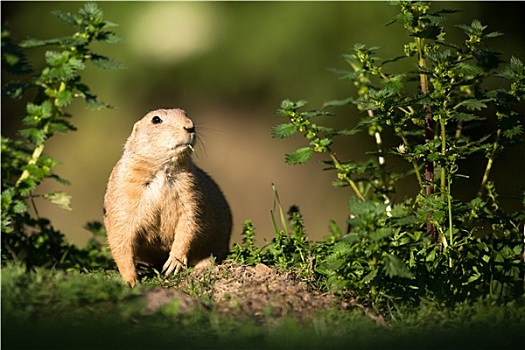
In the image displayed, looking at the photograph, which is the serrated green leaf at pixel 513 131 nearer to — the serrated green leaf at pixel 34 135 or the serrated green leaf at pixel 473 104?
the serrated green leaf at pixel 473 104

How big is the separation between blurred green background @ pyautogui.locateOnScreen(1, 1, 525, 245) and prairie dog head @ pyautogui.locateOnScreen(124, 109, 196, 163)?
3684 millimetres

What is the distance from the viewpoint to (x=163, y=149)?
6539 millimetres

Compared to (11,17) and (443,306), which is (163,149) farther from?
(11,17)

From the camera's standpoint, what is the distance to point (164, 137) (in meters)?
6.49

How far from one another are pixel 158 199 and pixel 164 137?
422 millimetres

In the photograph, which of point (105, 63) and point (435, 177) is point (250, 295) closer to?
point (435, 177)

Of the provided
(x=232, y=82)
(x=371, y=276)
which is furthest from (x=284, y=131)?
(x=232, y=82)

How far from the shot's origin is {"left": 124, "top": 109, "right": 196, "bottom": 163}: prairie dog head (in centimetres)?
641

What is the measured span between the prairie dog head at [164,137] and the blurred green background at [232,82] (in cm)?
368

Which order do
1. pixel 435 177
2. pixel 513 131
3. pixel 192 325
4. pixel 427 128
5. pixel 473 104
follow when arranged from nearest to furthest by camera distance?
pixel 192 325
pixel 473 104
pixel 513 131
pixel 435 177
pixel 427 128

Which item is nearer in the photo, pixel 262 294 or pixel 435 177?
pixel 262 294

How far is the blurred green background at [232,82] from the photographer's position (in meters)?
10.3

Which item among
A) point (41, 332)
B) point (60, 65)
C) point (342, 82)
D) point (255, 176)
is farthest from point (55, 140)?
point (41, 332)

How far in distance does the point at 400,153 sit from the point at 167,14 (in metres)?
5.07
